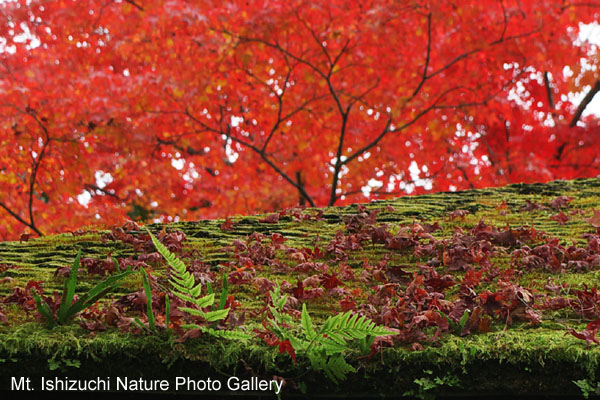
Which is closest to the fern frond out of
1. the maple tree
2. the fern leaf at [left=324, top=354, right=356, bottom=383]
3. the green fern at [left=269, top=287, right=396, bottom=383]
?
the green fern at [left=269, top=287, right=396, bottom=383]

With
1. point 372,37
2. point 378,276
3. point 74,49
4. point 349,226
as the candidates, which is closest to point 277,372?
point 378,276

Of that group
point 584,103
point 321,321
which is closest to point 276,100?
point 584,103

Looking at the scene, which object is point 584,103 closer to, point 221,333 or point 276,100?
point 276,100

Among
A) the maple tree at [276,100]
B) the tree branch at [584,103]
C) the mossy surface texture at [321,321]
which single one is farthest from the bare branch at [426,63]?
the mossy surface texture at [321,321]

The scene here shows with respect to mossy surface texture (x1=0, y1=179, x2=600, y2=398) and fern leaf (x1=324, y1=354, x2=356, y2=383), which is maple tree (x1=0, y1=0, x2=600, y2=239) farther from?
fern leaf (x1=324, y1=354, x2=356, y2=383)

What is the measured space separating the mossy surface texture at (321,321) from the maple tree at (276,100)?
194 inches

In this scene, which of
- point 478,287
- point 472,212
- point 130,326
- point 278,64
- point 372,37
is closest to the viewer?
point 130,326

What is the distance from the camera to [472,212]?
5551 mm

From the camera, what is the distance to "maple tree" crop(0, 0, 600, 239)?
923 centimetres

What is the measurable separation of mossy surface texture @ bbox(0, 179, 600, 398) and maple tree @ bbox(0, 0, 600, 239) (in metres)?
4.92

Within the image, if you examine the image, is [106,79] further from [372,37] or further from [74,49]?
[372,37]

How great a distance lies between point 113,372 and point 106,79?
30.7ft

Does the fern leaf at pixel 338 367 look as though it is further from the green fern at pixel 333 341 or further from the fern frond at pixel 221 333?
the fern frond at pixel 221 333

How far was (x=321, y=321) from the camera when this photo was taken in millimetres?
2605
